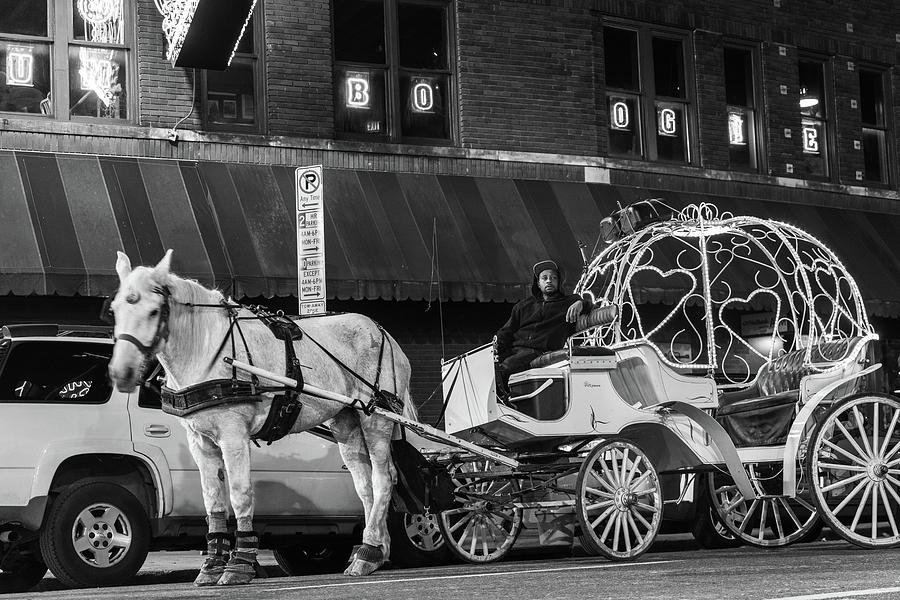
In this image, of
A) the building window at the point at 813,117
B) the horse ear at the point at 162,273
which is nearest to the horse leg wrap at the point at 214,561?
the horse ear at the point at 162,273

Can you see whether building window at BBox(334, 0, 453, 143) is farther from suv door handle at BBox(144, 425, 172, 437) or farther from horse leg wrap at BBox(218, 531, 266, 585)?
horse leg wrap at BBox(218, 531, 266, 585)

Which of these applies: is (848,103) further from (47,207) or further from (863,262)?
(47,207)

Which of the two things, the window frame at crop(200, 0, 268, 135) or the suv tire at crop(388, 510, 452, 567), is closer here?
the suv tire at crop(388, 510, 452, 567)

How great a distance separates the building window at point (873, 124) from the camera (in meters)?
21.0

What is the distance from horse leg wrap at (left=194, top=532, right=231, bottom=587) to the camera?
838cm

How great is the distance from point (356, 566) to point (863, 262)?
38.1 feet

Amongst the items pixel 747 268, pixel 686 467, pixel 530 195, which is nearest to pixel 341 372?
pixel 686 467

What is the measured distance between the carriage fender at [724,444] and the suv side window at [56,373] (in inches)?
172

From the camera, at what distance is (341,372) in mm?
9406

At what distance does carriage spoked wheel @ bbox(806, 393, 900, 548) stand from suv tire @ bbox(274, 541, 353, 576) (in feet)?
13.4

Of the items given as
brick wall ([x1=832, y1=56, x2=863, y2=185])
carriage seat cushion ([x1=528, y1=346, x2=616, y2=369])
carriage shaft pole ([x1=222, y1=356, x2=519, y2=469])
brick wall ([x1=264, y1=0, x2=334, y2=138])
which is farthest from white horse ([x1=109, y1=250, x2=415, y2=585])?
brick wall ([x1=832, y1=56, x2=863, y2=185])

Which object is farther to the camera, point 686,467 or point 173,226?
point 173,226

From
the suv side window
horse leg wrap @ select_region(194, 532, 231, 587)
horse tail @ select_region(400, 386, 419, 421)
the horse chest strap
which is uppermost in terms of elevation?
the suv side window

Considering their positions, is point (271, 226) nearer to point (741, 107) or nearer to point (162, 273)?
point (162, 273)
